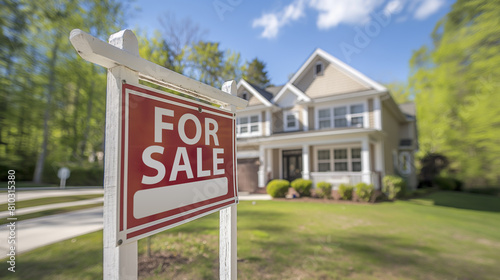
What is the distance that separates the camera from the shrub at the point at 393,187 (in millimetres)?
11156

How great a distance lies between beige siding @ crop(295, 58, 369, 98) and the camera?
1364 cm

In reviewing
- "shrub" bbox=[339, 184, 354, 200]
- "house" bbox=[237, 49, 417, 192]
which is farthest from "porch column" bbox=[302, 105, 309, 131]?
"shrub" bbox=[339, 184, 354, 200]

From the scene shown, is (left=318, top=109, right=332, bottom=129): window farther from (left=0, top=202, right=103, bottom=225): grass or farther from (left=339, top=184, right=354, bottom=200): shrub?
(left=0, top=202, right=103, bottom=225): grass

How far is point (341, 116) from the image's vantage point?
45.1ft

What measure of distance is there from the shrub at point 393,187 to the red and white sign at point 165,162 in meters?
12.3

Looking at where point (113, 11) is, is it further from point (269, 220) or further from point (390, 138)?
point (390, 138)

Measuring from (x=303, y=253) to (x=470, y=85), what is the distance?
3.24 meters

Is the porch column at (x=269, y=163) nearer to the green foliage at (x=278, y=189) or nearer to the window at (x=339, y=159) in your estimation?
the green foliage at (x=278, y=189)

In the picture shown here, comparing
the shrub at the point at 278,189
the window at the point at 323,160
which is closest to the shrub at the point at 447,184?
the window at the point at 323,160

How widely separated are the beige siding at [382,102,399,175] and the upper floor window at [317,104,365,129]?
1.68m

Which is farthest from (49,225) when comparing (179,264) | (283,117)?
(283,117)

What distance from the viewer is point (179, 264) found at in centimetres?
322

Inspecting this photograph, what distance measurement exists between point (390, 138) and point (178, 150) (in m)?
17.8

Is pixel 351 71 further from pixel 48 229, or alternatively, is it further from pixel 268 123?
pixel 48 229
